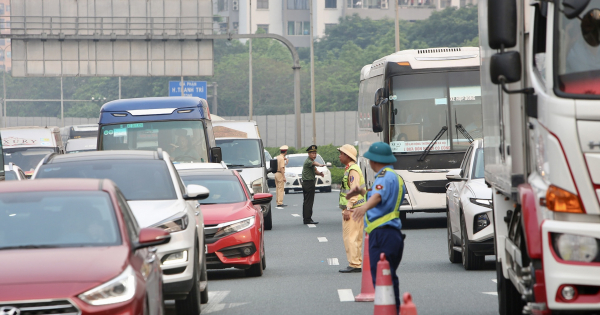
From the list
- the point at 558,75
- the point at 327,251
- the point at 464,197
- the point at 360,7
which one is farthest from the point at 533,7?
the point at 360,7

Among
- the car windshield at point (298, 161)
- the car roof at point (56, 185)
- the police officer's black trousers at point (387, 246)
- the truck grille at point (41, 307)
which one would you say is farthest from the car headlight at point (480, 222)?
the car windshield at point (298, 161)

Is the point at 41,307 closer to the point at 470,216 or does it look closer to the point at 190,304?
the point at 190,304

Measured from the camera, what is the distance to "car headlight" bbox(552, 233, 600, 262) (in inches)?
224

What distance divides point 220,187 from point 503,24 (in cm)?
871

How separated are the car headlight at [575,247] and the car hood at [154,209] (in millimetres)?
4551

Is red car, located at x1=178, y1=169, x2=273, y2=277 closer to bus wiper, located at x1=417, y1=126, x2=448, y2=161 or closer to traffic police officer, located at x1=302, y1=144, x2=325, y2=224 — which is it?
bus wiper, located at x1=417, y1=126, x2=448, y2=161

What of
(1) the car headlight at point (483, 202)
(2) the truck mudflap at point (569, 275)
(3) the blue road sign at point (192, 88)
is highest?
(3) the blue road sign at point (192, 88)

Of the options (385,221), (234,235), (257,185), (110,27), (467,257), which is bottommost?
(467,257)

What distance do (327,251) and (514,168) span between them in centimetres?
971

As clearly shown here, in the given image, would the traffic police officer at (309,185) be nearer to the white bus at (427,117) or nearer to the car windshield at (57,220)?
the white bus at (427,117)

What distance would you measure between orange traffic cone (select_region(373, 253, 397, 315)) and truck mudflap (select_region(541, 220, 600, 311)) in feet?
8.05

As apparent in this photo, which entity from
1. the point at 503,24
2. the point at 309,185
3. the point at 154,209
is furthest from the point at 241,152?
the point at 503,24

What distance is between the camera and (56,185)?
730 cm

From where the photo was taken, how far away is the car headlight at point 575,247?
5688 millimetres
